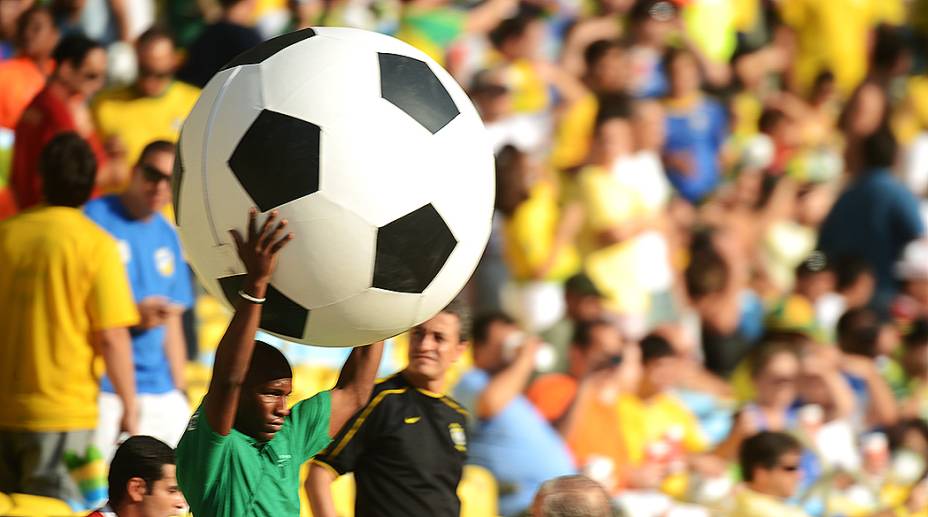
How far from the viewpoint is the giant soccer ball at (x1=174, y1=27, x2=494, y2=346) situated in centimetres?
366

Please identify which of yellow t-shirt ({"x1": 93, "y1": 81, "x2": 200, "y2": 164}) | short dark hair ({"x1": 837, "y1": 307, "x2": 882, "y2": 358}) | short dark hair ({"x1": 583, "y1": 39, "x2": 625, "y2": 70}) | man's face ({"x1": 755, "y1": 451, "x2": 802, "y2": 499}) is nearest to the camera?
man's face ({"x1": 755, "y1": 451, "x2": 802, "y2": 499})

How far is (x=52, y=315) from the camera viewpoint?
552cm

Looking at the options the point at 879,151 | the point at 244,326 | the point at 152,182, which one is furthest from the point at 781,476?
the point at 879,151

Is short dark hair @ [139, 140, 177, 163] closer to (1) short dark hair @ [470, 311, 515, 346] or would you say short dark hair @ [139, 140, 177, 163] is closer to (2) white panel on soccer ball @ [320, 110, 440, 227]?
(1) short dark hair @ [470, 311, 515, 346]

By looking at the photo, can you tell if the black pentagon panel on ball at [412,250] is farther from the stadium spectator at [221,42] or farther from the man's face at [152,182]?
the stadium spectator at [221,42]

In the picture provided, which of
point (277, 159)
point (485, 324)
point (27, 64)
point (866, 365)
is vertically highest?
point (27, 64)

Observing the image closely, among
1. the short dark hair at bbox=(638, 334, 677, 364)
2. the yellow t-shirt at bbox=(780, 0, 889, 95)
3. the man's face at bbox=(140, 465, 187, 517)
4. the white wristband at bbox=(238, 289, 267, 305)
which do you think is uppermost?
the yellow t-shirt at bbox=(780, 0, 889, 95)

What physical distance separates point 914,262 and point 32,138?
5.89m

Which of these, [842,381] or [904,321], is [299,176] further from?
[904,321]

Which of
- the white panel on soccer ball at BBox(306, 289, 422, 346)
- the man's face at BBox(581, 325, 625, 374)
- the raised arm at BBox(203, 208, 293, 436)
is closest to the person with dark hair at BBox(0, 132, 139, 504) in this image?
the white panel on soccer ball at BBox(306, 289, 422, 346)

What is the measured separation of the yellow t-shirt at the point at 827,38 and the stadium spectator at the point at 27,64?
644cm

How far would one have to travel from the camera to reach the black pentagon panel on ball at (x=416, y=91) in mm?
3822

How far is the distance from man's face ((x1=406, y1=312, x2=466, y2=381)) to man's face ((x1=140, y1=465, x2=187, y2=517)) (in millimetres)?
827

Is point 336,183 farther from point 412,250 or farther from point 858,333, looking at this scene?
point 858,333
